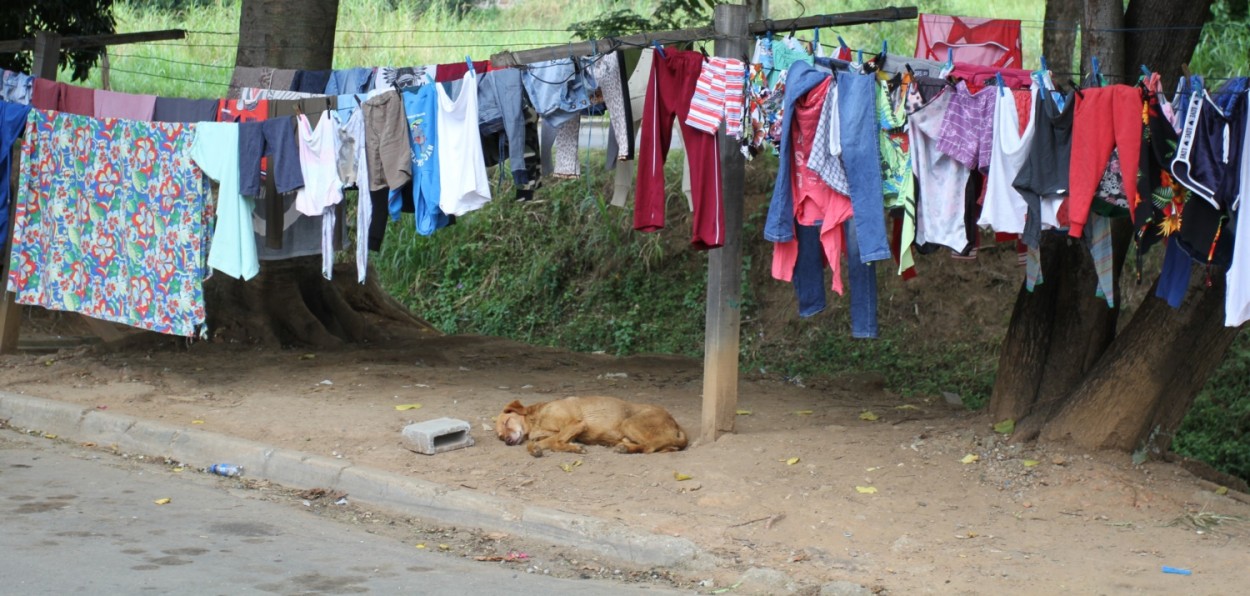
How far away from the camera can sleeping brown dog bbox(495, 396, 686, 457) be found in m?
7.33

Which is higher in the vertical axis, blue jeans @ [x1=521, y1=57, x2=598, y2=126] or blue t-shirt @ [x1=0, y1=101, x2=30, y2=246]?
blue jeans @ [x1=521, y1=57, x2=598, y2=126]

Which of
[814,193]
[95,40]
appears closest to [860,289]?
[814,193]

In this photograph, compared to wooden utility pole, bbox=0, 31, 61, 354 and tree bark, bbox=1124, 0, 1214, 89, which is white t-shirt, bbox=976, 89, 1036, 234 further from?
wooden utility pole, bbox=0, 31, 61, 354

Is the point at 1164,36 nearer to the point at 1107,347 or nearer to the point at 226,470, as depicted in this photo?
the point at 1107,347

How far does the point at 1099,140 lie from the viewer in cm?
580

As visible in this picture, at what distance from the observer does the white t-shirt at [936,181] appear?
20.5 ft

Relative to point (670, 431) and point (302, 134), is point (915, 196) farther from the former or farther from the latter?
point (302, 134)

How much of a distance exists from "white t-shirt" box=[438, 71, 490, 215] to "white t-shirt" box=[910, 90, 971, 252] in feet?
8.68

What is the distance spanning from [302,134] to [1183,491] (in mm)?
5782

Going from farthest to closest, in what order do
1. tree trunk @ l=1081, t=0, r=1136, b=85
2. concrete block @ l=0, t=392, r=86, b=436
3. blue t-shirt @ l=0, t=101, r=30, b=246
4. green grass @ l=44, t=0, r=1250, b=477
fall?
green grass @ l=44, t=0, r=1250, b=477
blue t-shirt @ l=0, t=101, r=30, b=246
concrete block @ l=0, t=392, r=86, b=436
tree trunk @ l=1081, t=0, r=1136, b=85

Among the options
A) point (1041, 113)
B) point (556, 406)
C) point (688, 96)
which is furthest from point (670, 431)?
point (1041, 113)

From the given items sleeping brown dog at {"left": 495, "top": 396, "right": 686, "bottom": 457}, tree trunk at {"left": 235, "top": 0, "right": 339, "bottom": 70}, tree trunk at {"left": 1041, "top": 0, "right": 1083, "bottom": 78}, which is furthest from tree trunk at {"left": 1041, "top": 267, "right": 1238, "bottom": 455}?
tree trunk at {"left": 235, "top": 0, "right": 339, "bottom": 70}

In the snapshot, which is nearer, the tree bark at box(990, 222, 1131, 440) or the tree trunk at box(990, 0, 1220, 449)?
the tree trunk at box(990, 0, 1220, 449)

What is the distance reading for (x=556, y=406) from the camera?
24.6ft
